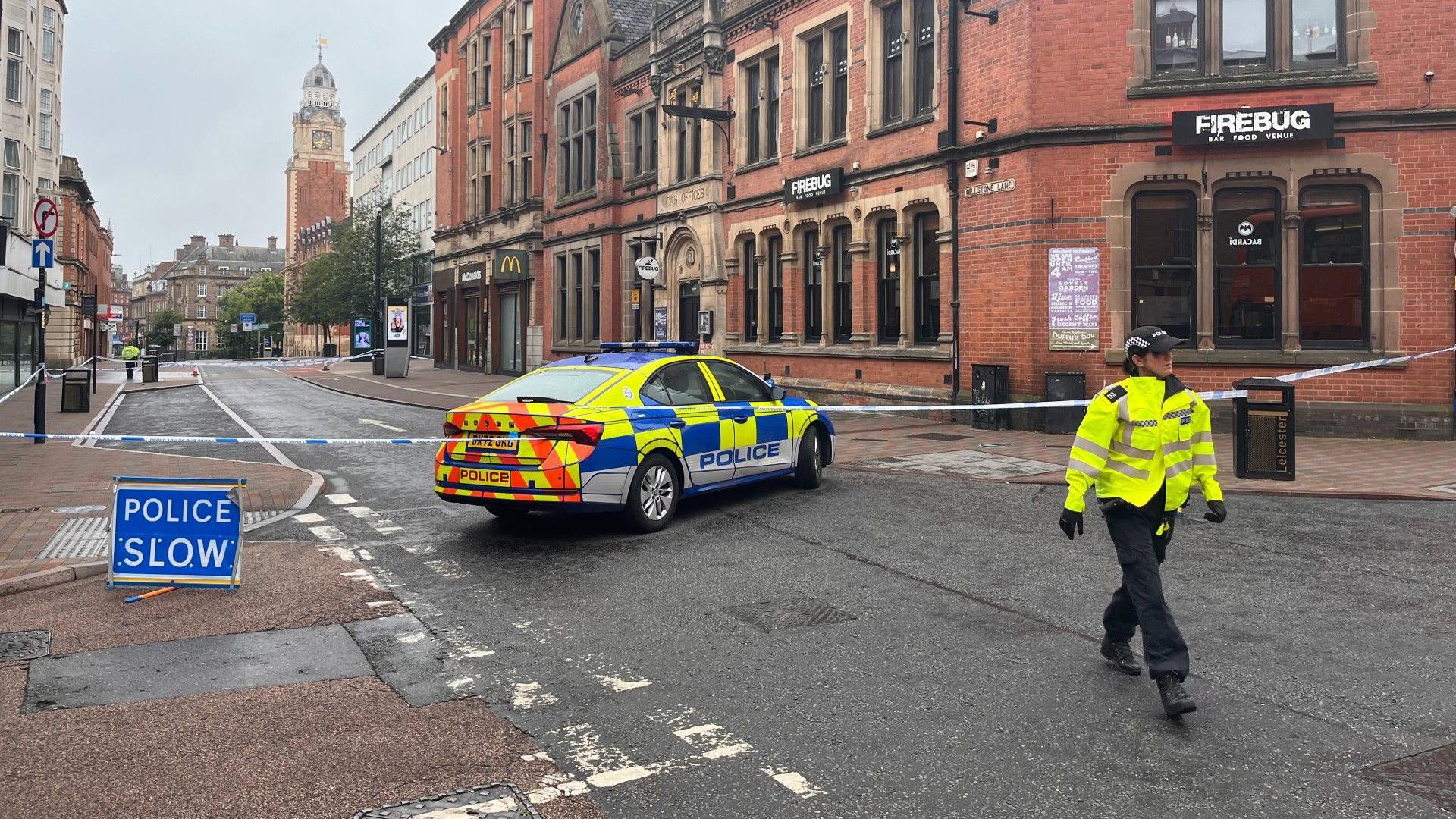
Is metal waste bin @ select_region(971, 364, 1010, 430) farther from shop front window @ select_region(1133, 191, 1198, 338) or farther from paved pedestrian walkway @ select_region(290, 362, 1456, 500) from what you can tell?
shop front window @ select_region(1133, 191, 1198, 338)

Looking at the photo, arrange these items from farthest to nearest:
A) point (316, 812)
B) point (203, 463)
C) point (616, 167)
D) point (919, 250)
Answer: point (616, 167), point (919, 250), point (203, 463), point (316, 812)

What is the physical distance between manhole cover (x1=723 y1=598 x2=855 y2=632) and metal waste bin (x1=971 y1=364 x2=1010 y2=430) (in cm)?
1217

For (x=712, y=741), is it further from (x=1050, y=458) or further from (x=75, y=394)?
(x=75, y=394)

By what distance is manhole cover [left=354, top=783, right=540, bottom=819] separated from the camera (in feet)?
12.6

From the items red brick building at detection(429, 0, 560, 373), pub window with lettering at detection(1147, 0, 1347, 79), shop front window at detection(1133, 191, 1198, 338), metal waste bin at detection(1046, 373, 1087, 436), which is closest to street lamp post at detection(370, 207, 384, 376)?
red brick building at detection(429, 0, 560, 373)

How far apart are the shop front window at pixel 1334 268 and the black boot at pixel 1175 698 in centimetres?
1434

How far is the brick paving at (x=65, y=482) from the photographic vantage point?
28.7 feet

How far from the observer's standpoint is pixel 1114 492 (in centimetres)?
524

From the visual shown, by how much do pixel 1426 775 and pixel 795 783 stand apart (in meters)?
2.44

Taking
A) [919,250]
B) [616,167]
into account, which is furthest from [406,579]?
[616,167]

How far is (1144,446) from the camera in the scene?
5.20m

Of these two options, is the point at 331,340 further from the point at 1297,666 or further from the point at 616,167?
the point at 1297,666

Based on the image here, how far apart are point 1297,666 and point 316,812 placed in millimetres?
4718

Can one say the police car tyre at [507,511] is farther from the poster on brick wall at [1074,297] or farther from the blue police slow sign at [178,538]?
the poster on brick wall at [1074,297]
